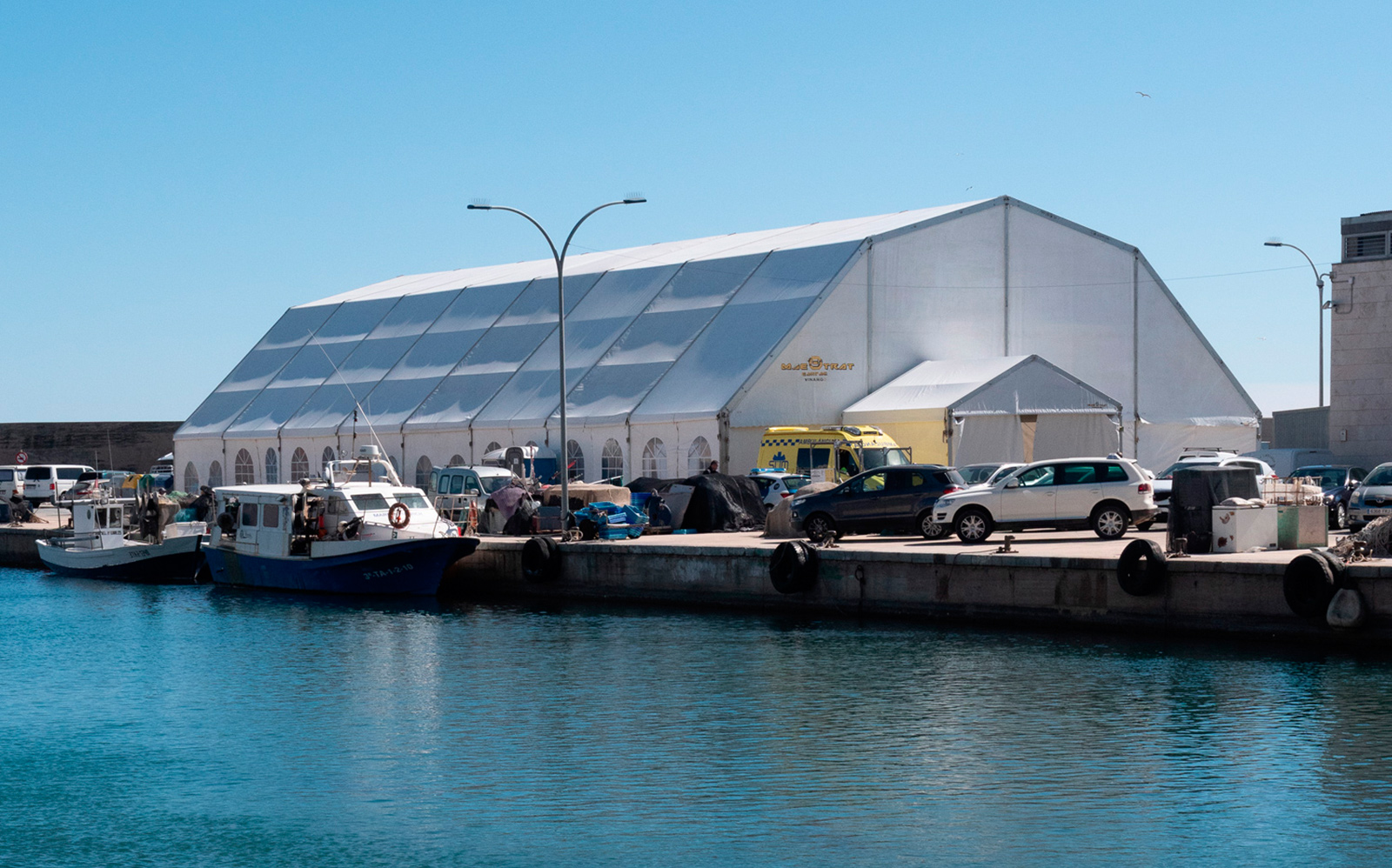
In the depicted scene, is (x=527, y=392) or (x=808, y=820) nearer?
(x=808, y=820)

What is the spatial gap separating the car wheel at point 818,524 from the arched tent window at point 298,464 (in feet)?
107

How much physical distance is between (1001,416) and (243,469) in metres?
33.6

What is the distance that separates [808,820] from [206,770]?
776 centimetres

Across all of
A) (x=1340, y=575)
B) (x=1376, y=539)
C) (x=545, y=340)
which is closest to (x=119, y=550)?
(x=545, y=340)

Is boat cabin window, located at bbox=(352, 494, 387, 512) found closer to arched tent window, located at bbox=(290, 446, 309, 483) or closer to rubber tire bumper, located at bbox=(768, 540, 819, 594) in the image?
rubber tire bumper, located at bbox=(768, 540, 819, 594)

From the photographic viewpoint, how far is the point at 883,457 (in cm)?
4294

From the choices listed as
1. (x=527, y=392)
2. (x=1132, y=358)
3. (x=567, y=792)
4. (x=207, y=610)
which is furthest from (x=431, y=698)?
(x=1132, y=358)

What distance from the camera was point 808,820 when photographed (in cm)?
1577

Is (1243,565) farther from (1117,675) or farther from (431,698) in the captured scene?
(431,698)

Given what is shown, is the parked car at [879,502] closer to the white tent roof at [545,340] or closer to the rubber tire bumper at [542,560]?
the rubber tire bumper at [542,560]

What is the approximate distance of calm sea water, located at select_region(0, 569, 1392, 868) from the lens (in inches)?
597

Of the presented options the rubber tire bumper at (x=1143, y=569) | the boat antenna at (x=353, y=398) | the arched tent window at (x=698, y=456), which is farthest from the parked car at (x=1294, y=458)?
the boat antenna at (x=353, y=398)

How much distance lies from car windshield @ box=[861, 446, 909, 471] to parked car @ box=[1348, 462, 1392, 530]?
12771 mm

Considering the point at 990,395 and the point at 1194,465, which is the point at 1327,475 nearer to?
the point at 1194,465
